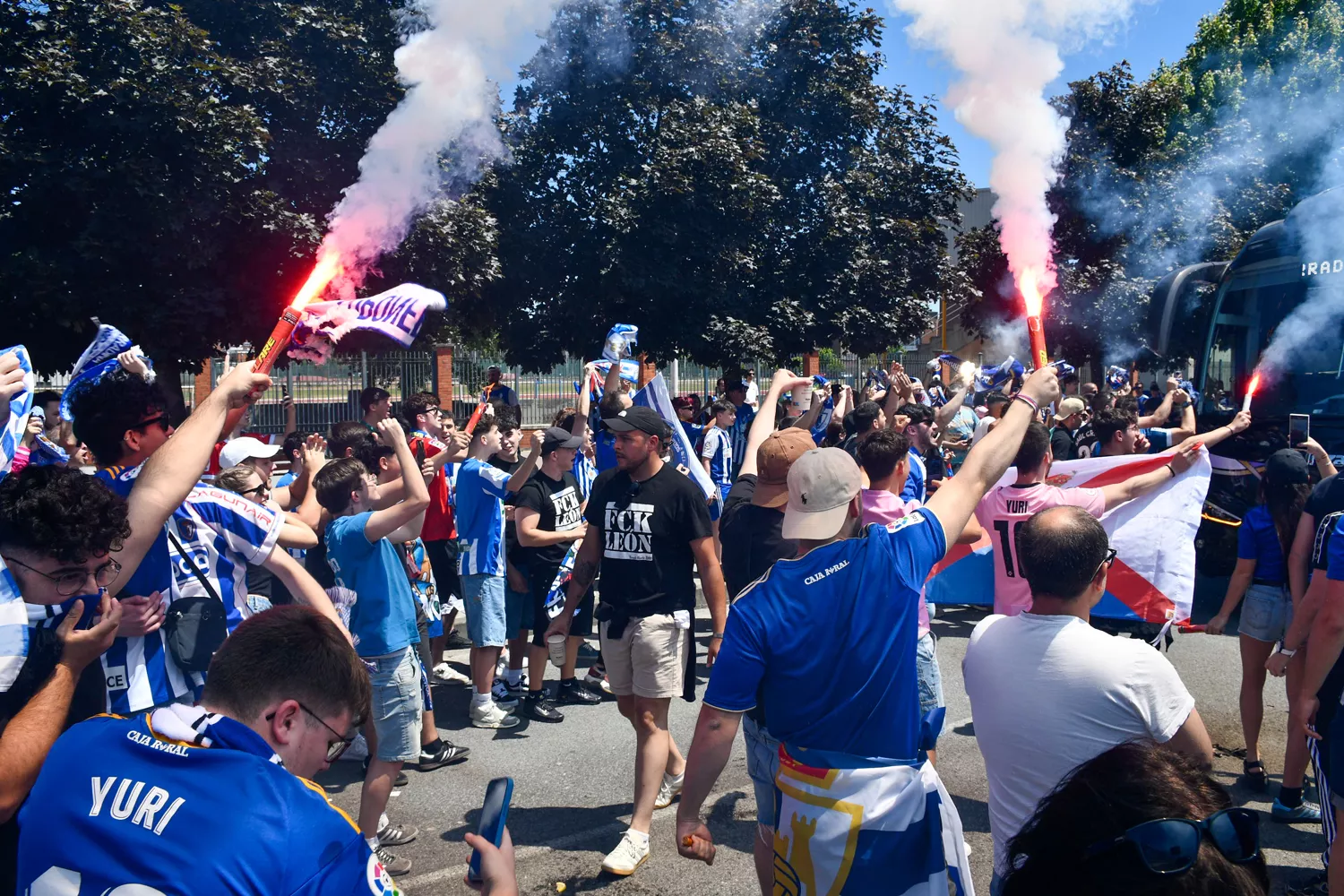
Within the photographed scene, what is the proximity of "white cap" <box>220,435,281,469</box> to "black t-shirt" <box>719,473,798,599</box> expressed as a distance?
2370 mm

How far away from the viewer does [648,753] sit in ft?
15.5

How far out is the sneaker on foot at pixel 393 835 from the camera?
15.8 feet

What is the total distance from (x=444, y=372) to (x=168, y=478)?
687 inches

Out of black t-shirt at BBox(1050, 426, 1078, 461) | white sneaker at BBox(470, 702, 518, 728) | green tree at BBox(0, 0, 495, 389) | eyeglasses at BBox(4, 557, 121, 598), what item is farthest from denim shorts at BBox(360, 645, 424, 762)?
green tree at BBox(0, 0, 495, 389)

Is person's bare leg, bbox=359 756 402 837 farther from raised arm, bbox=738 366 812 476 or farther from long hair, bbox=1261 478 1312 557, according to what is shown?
long hair, bbox=1261 478 1312 557

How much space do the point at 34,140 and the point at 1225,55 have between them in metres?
27.4

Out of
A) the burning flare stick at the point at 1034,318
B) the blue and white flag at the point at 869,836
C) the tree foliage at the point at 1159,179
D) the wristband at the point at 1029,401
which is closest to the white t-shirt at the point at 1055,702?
the blue and white flag at the point at 869,836

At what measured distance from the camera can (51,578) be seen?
8.22 feet

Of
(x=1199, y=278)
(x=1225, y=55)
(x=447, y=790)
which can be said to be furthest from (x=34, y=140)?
(x=1225, y=55)

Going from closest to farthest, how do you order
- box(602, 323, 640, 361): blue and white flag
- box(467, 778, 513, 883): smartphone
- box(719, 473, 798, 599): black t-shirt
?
box(467, 778, 513, 883): smartphone
box(719, 473, 798, 599): black t-shirt
box(602, 323, 640, 361): blue and white flag

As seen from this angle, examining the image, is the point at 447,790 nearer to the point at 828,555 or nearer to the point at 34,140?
the point at 828,555

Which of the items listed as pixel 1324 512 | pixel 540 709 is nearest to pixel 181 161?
pixel 540 709

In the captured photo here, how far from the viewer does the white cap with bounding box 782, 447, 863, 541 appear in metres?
2.97

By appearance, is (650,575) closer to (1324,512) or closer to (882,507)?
(882,507)
